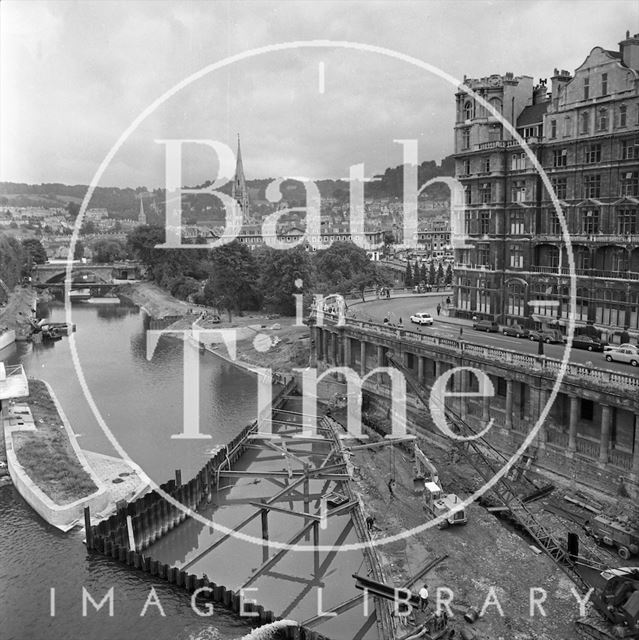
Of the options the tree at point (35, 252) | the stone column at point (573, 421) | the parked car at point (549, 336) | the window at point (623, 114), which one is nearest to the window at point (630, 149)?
the window at point (623, 114)

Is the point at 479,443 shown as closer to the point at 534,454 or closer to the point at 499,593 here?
the point at 534,454

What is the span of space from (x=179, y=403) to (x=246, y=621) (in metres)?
30.6

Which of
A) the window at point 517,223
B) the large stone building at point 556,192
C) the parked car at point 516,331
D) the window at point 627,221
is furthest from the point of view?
the window at point 517,223

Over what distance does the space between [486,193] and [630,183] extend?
1100 cm

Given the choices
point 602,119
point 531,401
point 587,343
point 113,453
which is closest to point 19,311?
point 113,453

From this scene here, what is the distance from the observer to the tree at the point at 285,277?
83.8m

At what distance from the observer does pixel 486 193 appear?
1945 inches

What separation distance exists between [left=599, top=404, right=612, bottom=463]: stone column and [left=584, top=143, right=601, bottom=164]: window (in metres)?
17.0

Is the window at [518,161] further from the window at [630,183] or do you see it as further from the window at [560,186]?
the window at [630,183]

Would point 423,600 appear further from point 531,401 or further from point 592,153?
point 592,153

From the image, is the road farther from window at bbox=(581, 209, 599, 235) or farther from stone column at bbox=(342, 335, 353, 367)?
window at bbox=(581, 209, 599, 235)

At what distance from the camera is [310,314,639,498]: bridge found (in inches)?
1245

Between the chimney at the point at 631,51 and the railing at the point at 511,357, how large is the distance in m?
18.1

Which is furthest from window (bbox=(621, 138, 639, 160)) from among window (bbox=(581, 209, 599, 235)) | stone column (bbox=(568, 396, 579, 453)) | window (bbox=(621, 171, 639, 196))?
stone column (bbox=(568, 396, 579, 453))
